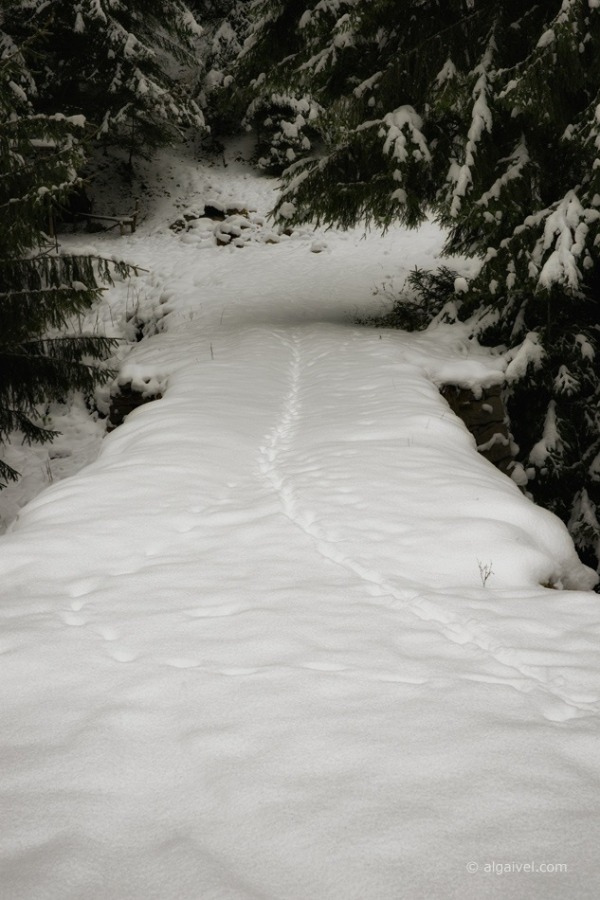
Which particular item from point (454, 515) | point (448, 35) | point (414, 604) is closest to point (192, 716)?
point (414, 604)

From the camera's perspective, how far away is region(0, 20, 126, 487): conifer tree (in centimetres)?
649

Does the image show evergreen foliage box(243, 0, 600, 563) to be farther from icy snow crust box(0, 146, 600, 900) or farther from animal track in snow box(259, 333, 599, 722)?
animal track in snow box(259, 333, 599, 722)

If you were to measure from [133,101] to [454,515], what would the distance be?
18204 mm

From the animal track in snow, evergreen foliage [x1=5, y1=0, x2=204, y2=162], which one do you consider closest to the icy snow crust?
the animal track in snow

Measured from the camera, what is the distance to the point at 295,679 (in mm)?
1995

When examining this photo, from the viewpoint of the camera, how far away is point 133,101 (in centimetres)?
1728

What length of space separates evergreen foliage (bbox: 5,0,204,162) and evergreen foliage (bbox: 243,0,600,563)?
9.27 m

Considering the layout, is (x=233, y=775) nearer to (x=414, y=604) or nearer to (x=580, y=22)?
(x=414, y=604)

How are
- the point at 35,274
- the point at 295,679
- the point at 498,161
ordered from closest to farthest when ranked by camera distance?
the point at 295,679 → the point at 35,274 → the point at 498,161

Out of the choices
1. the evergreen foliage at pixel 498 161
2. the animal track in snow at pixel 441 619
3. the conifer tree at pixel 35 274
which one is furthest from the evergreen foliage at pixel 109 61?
the animal track in snow at pixel 441 619

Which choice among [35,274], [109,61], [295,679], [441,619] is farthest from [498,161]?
[109,61]

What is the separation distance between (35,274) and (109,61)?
45.4 ft

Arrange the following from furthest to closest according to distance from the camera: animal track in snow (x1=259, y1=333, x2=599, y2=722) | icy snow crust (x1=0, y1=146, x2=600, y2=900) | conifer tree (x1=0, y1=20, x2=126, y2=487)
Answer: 1. conifer tree (x1=0, y1=20, x2=126, y2=487)
2. animal track in snow (x1=259, y1=333, x2=599, y2=722)
3. icy snow crust (x1=0, y1=146, x2=600, y2=900)

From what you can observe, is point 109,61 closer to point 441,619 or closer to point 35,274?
point 35,274
